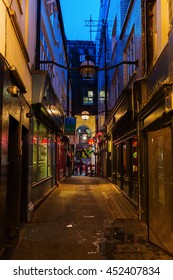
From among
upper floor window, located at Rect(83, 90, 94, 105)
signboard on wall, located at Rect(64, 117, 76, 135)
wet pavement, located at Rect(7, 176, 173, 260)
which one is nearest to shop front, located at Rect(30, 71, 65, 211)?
wet pavement, located at Rect(7, 176, 173, 260)

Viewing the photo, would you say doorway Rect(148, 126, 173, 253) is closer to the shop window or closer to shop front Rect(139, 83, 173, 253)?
shop front Rect(139, 83, 173, 253)

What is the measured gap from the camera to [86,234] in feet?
22.1

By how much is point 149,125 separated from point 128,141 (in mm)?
4277

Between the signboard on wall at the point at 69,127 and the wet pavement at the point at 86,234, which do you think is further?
the signboard on wall at the point at 69,127

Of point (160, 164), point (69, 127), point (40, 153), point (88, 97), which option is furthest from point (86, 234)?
point (88, 97)

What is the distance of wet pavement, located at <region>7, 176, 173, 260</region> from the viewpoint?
534 cm

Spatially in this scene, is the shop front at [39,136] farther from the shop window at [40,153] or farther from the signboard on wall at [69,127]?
the signboard on wall at [69,127]

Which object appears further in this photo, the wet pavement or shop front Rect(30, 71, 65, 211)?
shop front Rect(30, 71, 65, 211)

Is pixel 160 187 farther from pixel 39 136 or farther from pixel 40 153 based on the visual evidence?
pixel 40 153

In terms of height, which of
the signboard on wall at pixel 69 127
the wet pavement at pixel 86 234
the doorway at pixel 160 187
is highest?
the signboard on wall at pixel 69 127

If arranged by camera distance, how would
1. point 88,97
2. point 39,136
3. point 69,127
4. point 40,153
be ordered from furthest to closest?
point 88,97, point 69,127, point 40,153, point 39,136

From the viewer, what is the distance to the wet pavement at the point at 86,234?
534cm

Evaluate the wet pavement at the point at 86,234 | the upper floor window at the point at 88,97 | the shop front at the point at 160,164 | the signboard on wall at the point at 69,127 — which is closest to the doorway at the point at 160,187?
the shop front at the point at 160,164

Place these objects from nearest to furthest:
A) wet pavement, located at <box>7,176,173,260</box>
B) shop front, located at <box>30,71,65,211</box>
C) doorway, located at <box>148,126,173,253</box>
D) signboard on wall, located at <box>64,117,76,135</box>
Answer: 1. wet pavement, located at <box>7,176,173,260</box>
2. doorway, located at <box>148,126,173,253</box>
3. shop front, located at <box>30,71,65,211</box>
4. signboard on wall, located at <box>64,117,76,135</box>
